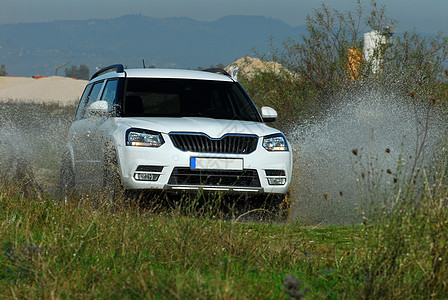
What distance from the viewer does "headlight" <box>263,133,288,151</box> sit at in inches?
318

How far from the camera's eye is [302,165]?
1034 centimetres

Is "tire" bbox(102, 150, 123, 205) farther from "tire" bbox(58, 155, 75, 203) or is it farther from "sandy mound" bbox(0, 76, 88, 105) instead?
"sandy mound" bbox(0, 76, 88, 105)

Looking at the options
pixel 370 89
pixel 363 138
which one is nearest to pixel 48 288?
pixel 363 138

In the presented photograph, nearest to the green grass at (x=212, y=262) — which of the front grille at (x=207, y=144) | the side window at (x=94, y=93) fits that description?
the front grille at (x=207, y=144)

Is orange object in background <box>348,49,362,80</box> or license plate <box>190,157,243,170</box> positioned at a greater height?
orange object in background <box>348,49,362,80</box>

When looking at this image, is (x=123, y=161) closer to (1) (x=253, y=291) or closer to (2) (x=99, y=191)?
(2) (x=99, y=191)

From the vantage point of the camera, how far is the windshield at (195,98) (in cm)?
873

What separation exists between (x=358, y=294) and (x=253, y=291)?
65 centimetres

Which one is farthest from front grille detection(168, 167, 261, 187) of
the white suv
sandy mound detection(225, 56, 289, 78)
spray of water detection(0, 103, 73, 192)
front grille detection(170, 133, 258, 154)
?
sandy mound detection(225, 56, 289, 78)

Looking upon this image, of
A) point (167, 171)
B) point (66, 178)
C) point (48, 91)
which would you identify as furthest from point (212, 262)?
point (48, 91)

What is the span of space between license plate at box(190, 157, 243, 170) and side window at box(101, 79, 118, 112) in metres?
1.65

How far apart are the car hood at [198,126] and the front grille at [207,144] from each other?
0.06m

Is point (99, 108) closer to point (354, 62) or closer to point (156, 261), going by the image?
point (156, 261)

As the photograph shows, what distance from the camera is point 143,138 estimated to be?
7.73 metres
